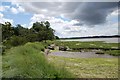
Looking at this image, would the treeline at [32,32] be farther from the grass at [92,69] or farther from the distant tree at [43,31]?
the grass at [92,69]

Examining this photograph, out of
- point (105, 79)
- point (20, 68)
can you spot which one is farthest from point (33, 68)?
point (105, 79)

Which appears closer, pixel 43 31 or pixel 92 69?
pixel 92 69

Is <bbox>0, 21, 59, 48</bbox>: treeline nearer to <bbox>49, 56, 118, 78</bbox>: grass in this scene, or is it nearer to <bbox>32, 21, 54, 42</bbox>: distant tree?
<bbox>32, 21, 54, 42</bbox>: distant tree

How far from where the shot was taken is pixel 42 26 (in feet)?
204

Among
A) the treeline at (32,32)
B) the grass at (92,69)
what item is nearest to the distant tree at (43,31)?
the treeline at (32,32)

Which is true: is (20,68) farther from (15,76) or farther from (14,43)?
(14,43)

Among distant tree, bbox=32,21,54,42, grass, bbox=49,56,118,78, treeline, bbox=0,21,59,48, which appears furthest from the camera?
distant tree, bbox=32,21,54,42

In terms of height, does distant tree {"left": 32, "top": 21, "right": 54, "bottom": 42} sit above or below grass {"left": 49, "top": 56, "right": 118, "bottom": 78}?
above

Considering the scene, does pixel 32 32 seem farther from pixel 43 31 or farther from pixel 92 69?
pixel 92 69

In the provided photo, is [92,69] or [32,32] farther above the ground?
[32,32]

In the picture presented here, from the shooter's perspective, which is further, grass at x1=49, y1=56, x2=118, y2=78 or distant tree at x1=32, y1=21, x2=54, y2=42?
distant tree at x1=32, y1=21, x2=54, y2=42

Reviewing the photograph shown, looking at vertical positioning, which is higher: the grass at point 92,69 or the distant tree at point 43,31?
the distant tree at point 43,31

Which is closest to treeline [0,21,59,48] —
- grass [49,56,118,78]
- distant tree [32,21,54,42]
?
distant tree [32,21,54,42]

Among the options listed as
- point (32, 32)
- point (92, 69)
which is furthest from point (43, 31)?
point (92, 69)
